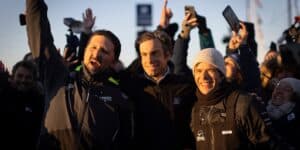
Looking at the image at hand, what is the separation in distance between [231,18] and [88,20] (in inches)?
69.8

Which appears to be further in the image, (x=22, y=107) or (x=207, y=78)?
(x=22, y=107)

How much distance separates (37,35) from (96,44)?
51 centimetres

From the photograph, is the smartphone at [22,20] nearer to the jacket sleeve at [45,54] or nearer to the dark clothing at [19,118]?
the jacket sleeve at [45,54]

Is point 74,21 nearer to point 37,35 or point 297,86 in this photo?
point 37,35

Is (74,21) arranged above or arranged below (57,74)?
above

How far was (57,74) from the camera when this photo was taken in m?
3.94

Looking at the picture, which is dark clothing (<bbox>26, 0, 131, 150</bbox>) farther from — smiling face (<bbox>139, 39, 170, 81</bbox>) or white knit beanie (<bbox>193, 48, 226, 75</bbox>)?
white knit beanie (<bbox>193, 48, 226, 75</bbox>)

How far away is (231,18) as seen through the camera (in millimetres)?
5738

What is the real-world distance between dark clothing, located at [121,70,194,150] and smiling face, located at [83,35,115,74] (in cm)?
35

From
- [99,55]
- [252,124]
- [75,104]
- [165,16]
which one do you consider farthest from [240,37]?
[75,104]

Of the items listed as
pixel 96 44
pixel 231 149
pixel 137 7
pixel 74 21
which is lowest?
pixel 231 149

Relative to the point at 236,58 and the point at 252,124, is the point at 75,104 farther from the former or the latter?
the point at 236,58

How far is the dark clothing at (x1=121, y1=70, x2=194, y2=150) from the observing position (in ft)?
13.5

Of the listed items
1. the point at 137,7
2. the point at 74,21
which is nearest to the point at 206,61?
the point at 74,21
